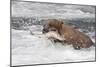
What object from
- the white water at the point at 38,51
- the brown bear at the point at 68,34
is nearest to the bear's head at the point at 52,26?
the brown bear at the point at 68,34

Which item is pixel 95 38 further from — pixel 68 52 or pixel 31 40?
pixel 31 40

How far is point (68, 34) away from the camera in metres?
2.67

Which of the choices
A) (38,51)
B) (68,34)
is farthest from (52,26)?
(38,51)

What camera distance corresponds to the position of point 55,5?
103 inches

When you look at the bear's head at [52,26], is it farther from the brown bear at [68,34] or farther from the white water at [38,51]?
the white water at [38,51]

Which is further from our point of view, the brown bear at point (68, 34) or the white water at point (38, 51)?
the brown bear at point (68, 34)

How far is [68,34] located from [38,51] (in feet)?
1.51

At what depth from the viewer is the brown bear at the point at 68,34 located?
2.58 metres

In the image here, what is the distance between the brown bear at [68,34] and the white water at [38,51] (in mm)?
77

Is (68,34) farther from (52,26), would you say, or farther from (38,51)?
(38,51)

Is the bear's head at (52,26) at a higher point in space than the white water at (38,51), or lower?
higher

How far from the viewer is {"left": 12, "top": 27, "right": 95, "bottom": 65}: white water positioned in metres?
2.42

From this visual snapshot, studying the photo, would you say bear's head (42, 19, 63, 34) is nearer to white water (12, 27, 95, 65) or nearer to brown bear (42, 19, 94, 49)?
brown bear (42, 19, 94, 49)

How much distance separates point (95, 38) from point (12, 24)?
3.80 ft
